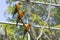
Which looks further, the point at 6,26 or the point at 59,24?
the point at 59,24

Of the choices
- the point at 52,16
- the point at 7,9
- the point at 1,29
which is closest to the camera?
Answer: the point at 1,29

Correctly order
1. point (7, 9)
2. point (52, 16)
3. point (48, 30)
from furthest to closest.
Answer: point (52, 16) → point (48, 30) → point (7, 9)

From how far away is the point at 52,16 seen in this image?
11.3 ft

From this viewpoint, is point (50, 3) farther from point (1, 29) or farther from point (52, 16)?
point (1, 29)

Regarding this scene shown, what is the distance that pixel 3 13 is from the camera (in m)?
3.01

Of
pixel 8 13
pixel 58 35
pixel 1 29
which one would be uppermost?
pixel 8 13

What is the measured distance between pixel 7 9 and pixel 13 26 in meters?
0.29

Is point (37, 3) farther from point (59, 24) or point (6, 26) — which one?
point (6, 26)

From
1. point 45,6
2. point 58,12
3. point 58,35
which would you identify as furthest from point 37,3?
point 58,35

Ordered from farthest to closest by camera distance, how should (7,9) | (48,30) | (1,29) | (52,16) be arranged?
(52,16)
(48,30)
(7,9)
(1,29)

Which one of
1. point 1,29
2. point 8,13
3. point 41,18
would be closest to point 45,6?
point 41,18

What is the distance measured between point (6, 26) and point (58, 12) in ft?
3.51

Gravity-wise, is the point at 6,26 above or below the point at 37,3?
below

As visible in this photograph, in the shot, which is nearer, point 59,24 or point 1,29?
point 1,29
